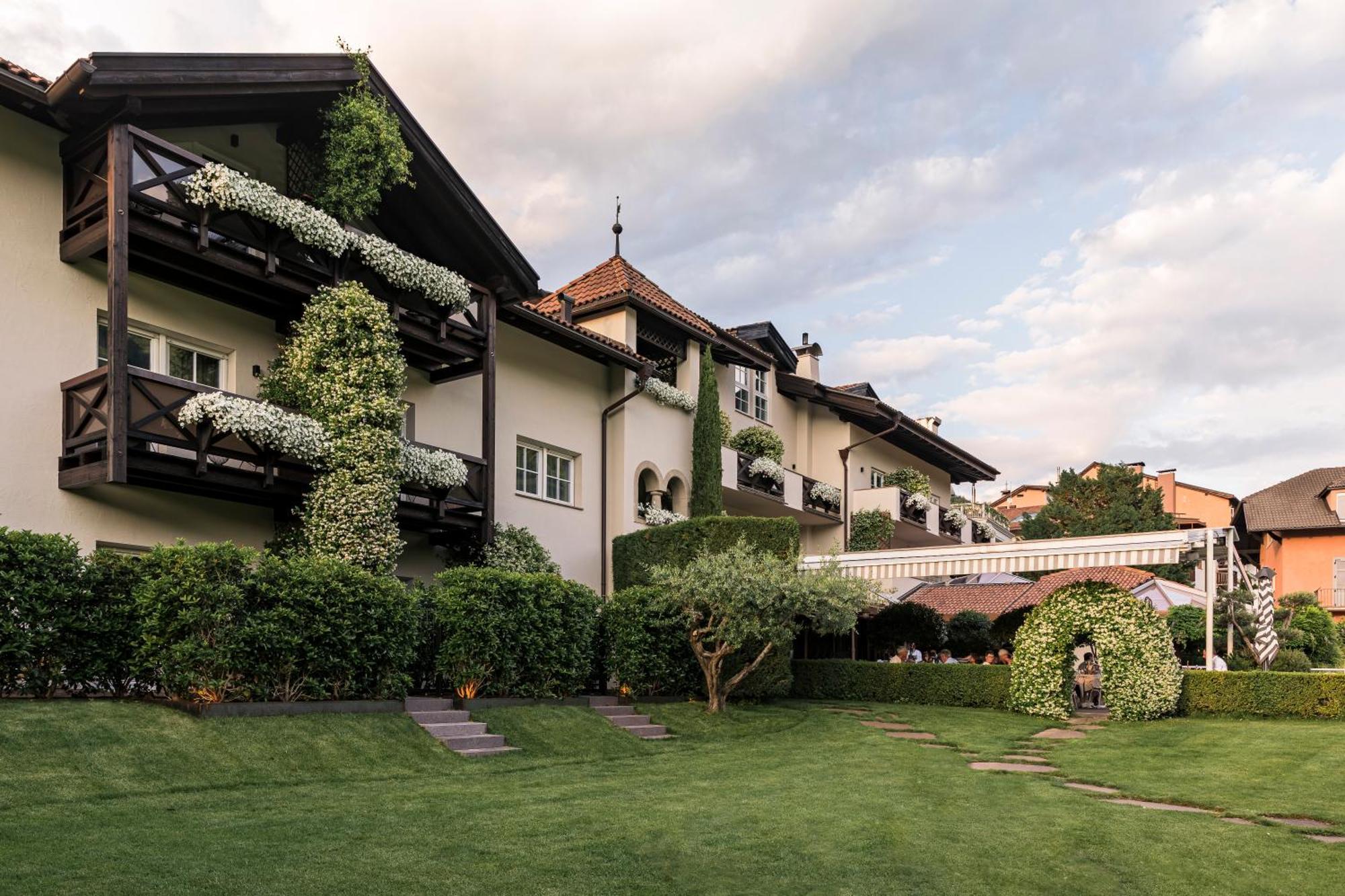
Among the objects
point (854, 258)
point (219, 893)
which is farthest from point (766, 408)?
point (219, 893)

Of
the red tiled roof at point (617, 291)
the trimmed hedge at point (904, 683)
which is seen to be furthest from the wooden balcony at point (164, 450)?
the trimmed hedge at point (904, 683)

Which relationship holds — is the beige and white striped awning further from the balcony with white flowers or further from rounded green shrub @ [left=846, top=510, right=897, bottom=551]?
rounded green shrub @ [left=846, top=510, right=897, bottom=551]

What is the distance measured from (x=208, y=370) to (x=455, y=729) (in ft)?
23.8

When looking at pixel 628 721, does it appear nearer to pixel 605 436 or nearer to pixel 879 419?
pixel 605 436

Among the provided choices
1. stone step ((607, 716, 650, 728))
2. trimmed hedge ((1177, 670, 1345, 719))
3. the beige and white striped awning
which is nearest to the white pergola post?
the beige and white striped awning

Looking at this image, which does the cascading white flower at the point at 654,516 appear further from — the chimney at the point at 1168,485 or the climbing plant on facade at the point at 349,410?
the chimney at the point at 1168,485

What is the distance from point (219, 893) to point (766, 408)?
28.8m

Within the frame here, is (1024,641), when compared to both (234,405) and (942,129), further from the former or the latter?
(234,405)

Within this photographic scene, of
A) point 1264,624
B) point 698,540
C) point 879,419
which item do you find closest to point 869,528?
point 879,419

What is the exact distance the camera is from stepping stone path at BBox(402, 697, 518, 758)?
14203 millimetres

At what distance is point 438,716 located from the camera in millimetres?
15086

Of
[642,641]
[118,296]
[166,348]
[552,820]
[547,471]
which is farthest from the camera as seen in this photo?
[547,471]

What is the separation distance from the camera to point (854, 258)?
24.3 meters

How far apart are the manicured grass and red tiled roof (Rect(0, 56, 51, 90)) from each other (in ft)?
53.6
